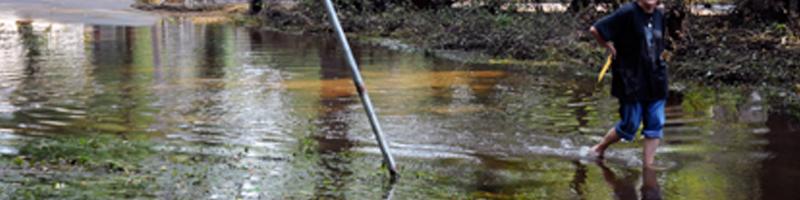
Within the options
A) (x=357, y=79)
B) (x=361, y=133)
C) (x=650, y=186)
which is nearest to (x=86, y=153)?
(x=357, y=79)

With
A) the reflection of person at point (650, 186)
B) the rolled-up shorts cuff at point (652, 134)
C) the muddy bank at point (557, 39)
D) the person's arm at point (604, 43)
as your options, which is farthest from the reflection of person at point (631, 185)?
the muddy bank at point (557, 39)

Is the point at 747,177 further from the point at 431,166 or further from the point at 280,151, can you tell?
the point at 280,151

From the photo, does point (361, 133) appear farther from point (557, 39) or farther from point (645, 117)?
point (557, 39)

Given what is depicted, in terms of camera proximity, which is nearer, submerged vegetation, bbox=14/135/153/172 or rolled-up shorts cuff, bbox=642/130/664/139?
submerged vegetation, bbox=14/135/153/172

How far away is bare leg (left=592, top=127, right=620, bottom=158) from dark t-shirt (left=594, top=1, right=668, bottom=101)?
1.12 ft

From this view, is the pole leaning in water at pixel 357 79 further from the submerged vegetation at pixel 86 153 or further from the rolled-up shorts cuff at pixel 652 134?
the rolled-up shorts cuff at pixel 652 134

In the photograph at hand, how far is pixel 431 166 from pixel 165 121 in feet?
10.4

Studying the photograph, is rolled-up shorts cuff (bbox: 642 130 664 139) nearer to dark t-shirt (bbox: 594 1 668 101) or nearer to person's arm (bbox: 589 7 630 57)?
dark t-shirt (bbox: 594 1 668 101)

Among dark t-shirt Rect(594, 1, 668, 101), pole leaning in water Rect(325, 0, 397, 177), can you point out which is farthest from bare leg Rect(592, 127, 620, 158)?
pole leaning in water Rect(325, 0, 397, 177)

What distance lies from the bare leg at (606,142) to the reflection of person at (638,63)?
0.11 metres

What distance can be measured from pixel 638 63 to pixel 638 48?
4.0 inches

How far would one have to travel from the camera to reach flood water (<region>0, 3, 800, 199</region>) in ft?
21.2

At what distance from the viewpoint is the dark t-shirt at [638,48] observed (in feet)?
22.8

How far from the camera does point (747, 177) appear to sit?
22.9 ft
